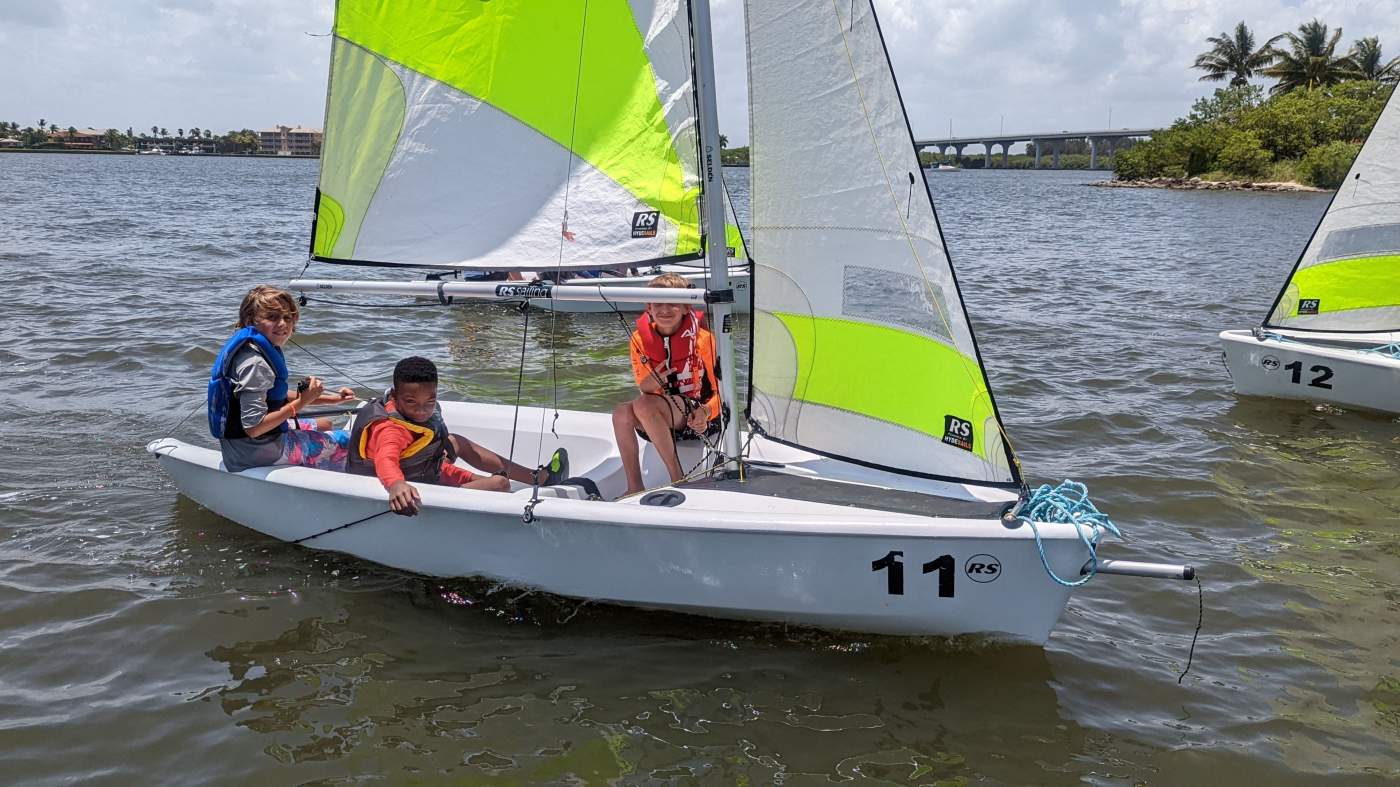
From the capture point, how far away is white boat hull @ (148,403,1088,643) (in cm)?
408

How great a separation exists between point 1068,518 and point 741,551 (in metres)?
1.31

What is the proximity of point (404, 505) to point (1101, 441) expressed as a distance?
18.4 ft

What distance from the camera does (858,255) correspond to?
4.49 m

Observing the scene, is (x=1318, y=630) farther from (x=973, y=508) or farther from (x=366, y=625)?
(x=366, y=625)

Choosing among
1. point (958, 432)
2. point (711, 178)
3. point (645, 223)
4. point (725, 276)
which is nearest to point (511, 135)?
point (645, 223)

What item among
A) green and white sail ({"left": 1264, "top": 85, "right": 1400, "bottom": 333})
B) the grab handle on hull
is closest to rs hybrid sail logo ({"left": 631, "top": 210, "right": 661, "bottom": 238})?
the grab handle on hull

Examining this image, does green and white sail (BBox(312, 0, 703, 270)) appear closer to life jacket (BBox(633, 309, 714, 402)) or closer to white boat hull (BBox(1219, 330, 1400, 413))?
life jacket (BBox(633, 309, 714, 402))

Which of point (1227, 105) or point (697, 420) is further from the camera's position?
point (1227, 105)

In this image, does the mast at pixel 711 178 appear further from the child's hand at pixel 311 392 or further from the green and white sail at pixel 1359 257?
the green and white sail at pixel 1359 257

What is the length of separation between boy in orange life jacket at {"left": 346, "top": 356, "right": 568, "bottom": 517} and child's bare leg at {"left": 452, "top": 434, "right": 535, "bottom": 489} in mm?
176

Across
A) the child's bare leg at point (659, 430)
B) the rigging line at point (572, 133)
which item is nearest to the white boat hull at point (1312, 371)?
the child's bare leg at point (659, 430)

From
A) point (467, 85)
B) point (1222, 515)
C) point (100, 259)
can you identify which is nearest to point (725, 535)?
point (467, 85)

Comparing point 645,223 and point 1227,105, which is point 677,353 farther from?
point 1227,105

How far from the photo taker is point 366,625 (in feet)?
15.9
